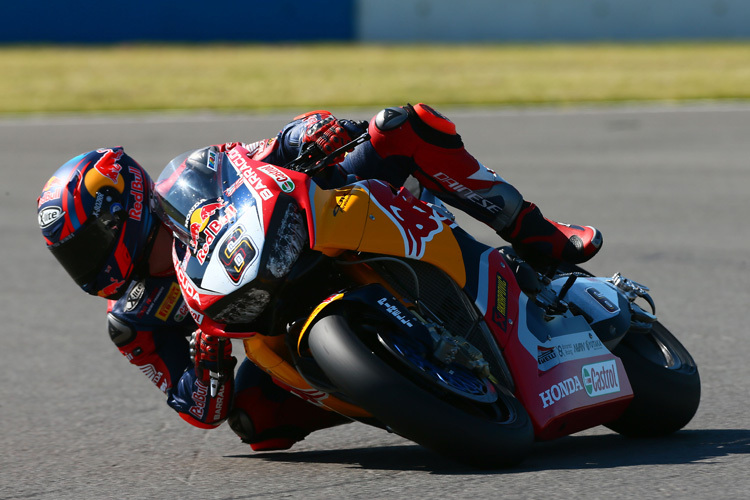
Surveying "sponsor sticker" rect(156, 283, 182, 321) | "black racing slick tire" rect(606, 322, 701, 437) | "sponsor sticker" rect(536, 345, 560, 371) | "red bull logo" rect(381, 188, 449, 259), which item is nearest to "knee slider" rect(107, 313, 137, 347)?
"sponsor sticker" rect(156, 283, 182, 321)

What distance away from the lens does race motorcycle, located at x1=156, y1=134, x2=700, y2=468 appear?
306cm

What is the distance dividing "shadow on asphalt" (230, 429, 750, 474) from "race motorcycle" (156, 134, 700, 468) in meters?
0.09

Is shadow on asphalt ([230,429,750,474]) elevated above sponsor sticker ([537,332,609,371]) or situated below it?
below

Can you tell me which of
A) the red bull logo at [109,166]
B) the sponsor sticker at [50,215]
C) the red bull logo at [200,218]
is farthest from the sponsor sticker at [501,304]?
the sponsor sticker at [50,215]

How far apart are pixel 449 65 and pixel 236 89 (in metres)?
4.46

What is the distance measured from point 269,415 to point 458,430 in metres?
1.14

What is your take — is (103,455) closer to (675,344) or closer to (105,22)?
(675,344)

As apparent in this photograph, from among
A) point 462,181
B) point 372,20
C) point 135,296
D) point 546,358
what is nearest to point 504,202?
point 462,181

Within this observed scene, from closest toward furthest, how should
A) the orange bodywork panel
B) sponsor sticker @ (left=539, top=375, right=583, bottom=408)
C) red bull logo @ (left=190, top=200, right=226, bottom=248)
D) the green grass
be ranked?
the orange bodywork panel, red bull logo @ (left=190, top=200, right=226, bottom=248), sponsor sticker @ (left=539, top=375, right=583, bottom=408), the green grass

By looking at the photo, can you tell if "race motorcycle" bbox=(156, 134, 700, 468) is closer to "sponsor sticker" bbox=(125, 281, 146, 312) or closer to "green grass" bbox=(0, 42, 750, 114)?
"sponsor sticker" bbox=(125, 281, 146, 312)

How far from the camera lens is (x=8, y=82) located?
17.0 m

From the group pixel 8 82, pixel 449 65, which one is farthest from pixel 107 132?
pixel 449 65

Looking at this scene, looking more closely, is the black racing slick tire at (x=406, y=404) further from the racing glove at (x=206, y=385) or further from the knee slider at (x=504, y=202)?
the knee slider at (x=504, y=202)

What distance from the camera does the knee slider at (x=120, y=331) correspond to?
12.7ft
